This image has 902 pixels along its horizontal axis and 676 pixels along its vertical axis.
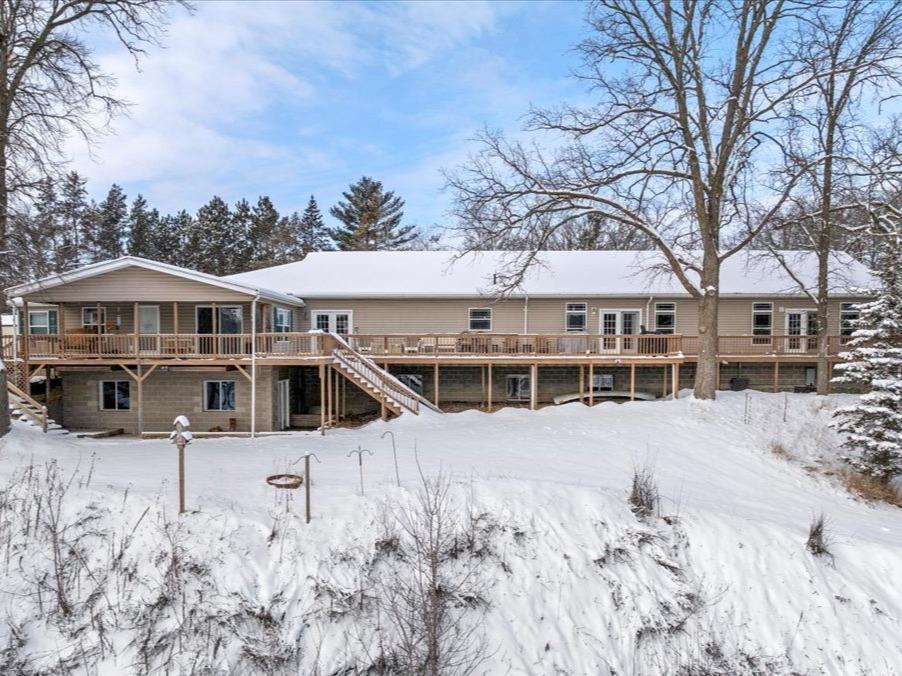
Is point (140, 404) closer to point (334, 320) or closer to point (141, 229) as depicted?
point (334, 320)

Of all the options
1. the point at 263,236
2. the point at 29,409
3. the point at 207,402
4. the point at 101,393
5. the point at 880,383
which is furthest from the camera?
the point at 263,236

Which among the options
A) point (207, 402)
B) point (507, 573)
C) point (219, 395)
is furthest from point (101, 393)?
point (507, 573)

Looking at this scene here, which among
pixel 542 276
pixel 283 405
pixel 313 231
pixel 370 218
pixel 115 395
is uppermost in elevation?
pixel 370 218

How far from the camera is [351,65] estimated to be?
15945mm

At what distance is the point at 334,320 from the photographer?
21.9 metres

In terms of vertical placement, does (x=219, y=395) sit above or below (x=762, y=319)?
below

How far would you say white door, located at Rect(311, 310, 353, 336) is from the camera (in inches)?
860

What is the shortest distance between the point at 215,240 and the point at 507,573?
42460 mm

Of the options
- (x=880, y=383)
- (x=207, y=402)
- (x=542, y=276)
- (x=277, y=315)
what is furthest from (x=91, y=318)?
(x=880, y=383)

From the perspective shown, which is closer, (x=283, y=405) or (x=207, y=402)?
(x=207, y=402)

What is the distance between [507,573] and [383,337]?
40.9 ft

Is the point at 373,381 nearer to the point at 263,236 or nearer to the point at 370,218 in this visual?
the point at 370,218

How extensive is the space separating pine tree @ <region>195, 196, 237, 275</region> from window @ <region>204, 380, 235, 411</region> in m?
27.3

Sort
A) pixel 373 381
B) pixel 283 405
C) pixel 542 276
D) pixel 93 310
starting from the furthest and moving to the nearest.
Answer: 1. pixel 542 276
2. pixel 93 310
3. pixel 283 405
4. pixel 373 381
